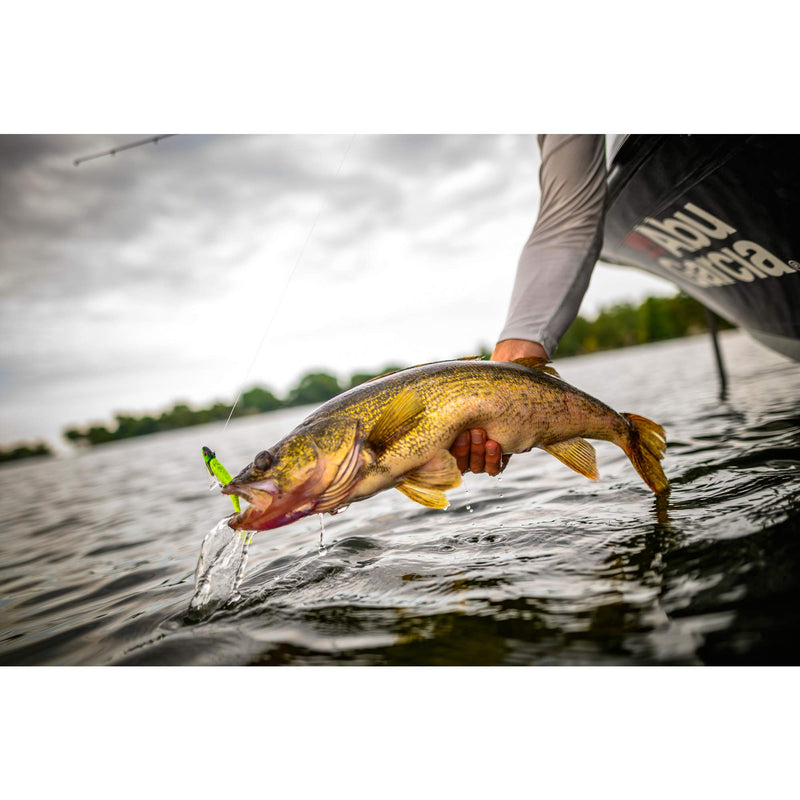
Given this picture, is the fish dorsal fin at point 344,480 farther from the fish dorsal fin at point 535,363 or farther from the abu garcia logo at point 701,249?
the abu garcia logo at point 701,249

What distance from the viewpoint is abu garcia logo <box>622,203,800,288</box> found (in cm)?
418

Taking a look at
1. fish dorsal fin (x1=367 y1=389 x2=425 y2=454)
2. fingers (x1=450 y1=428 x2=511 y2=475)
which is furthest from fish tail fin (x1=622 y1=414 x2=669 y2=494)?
fish dorsal fin (x1=367 y1=389 x2=425 y2=454)

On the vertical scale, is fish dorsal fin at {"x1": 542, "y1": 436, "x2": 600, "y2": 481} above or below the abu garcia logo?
below

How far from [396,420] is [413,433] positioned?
12 centimetres

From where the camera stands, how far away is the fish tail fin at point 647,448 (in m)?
3.01

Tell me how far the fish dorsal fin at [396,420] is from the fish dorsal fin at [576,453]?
0.87m

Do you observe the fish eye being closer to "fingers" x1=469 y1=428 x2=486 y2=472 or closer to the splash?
the splash

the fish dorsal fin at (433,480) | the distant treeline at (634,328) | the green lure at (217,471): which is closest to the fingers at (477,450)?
the fish dorsal fin at (433,480)

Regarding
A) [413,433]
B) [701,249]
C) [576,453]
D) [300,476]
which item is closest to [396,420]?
[413,433]

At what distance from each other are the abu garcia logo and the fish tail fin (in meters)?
2.03

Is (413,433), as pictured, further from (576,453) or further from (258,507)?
(576,453)

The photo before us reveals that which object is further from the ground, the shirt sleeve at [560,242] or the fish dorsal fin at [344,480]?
the shirt sleeve at [560,242]

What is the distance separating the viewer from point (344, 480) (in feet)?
7.74
